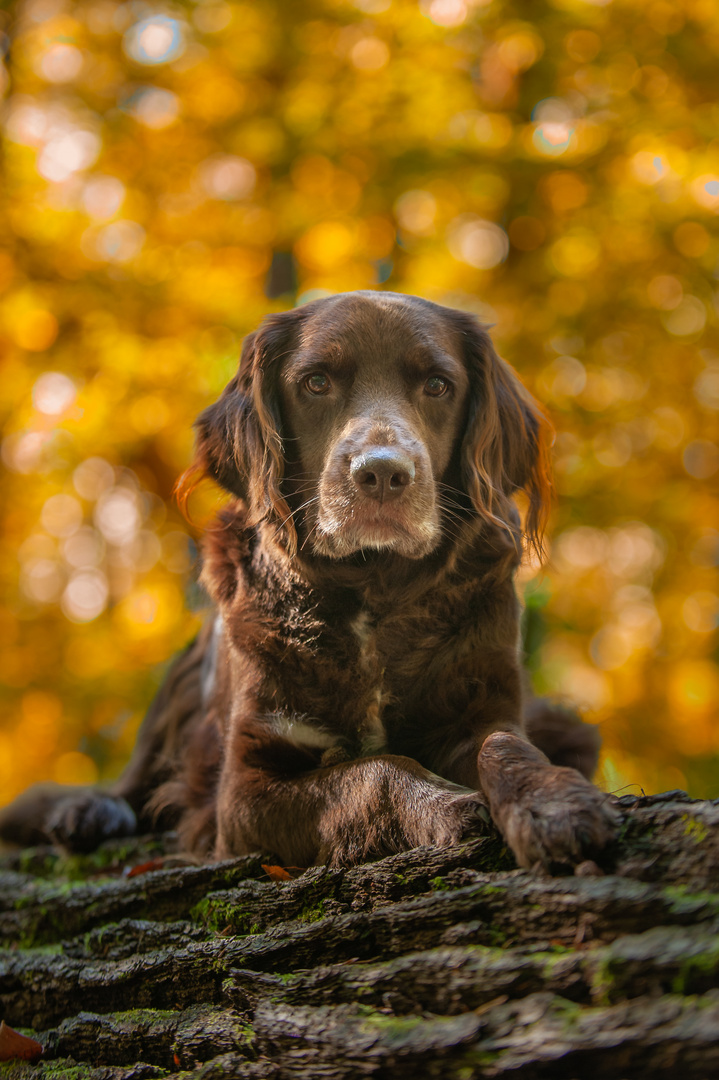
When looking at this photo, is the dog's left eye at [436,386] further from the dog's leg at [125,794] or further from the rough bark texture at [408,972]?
the dog's leg at [125,794]

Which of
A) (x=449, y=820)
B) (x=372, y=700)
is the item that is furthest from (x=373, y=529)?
(x=449, y=820)

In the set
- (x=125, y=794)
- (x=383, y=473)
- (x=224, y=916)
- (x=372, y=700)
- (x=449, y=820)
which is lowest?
(x=224, y=916)

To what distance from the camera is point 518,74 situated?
7828mm

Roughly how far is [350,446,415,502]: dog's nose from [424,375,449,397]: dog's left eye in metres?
0.45

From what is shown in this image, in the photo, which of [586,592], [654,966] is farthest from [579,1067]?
[586,592]

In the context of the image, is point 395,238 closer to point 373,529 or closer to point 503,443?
point 503,443

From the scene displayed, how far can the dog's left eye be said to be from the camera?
305 centimetres

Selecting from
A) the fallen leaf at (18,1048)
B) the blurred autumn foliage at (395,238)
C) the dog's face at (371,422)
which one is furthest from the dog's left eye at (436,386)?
the blurred autumn foliage at (395,238)

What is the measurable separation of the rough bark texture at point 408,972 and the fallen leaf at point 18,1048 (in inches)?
1.4

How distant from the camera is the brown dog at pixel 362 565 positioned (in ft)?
8.65

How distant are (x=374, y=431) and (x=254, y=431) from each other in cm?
53

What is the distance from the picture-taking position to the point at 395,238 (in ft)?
26.1

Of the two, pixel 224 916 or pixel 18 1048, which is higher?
pixel 224 916

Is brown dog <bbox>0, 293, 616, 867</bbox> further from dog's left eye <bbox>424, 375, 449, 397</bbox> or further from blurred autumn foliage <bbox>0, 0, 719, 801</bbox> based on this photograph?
blurred autumn foliage <bbox>0, 0, 719, 801</bbox>
